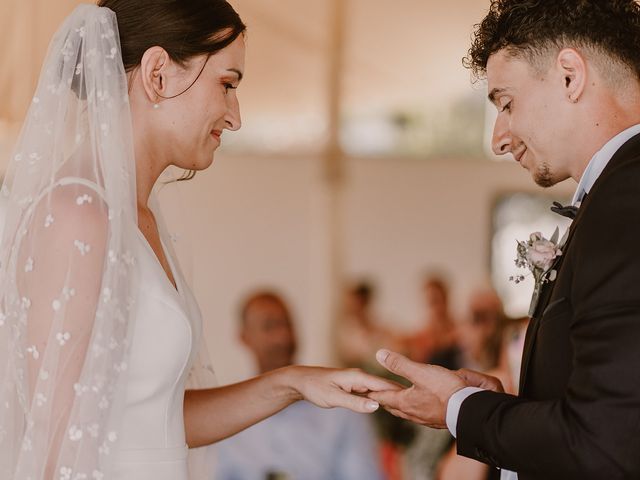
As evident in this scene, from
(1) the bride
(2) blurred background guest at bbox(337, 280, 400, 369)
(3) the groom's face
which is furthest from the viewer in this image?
(2) blurred background guest at bbox(337, 280, 400, 369)

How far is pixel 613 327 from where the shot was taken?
1.80 metres

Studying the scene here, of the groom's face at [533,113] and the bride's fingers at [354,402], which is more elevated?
the groom's face at [533,113]

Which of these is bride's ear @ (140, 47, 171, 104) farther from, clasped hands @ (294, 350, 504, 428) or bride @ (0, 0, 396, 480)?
clasped hands @ (294, 350, 504, 428)

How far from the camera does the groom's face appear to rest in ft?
7.16

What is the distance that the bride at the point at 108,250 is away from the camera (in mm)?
2076

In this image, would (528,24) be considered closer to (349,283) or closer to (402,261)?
(349,283)

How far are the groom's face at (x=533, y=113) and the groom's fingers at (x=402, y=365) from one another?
52 cm

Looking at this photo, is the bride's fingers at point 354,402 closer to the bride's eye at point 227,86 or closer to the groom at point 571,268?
the groom at point 571,268

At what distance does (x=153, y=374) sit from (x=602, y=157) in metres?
1.11

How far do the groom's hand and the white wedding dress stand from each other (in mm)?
486

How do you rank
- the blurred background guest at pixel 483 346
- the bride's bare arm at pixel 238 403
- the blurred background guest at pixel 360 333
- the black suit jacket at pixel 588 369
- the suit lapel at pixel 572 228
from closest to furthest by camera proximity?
1. the black suit jacket at pixel 588 369
2. the suit lapel at pixel 572 228
3. the bride's bare arm at pixel 238 403
4. the blurred background guest at pixel 483 346
5. the blurred background guest at pixel 360 333

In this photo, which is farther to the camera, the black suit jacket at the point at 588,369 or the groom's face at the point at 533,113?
the groom's face at the point at 533,113

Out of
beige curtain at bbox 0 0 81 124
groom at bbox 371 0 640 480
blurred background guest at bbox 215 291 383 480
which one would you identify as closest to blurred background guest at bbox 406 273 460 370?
blurred background guest at bbox 215 291 383 480

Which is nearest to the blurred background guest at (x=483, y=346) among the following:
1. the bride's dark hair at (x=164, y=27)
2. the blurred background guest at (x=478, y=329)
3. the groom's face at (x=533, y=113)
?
the blurred background guest at (x=478, y=329)
